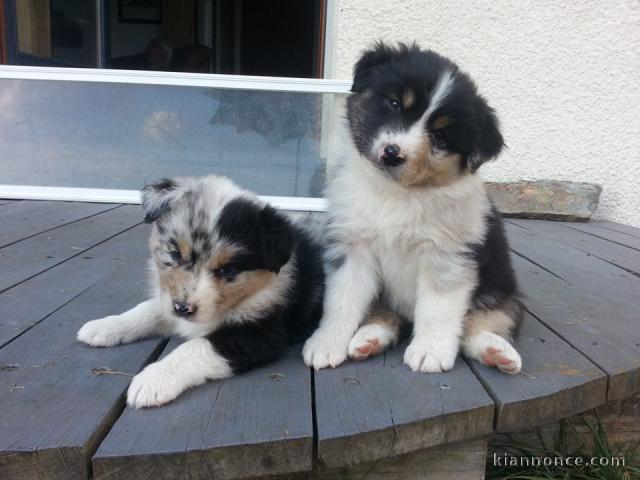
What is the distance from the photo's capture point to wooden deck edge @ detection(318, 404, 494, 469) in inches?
69.7

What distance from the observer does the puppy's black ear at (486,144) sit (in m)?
2.42

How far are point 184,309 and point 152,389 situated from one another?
1.07 feet

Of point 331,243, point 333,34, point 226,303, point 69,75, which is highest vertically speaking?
point 333,34

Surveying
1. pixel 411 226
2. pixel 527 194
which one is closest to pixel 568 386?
pixel 411 226

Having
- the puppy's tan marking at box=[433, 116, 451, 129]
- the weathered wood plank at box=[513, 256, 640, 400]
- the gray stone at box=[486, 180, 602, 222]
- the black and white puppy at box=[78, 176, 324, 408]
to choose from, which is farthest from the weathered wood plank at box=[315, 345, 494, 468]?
the gray stone at box=[486, 180, 602, 222]

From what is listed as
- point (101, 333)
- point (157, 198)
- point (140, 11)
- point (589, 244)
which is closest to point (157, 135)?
point (157, 198)

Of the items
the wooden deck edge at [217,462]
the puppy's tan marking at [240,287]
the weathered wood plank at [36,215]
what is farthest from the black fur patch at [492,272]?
the weathered wood plank at [36,215]

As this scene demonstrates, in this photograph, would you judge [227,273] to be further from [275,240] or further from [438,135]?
[438,135]

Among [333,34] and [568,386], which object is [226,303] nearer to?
[568,386]

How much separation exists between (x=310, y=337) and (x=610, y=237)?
3661mm

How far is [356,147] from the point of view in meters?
2.63

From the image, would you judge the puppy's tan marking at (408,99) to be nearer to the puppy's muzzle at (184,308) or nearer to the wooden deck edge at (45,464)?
the puppy's muzzle at (184,308)

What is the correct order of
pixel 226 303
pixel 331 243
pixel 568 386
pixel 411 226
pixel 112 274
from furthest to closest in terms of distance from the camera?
pixel 112 274
pixel 331 243
pixel 411 226
pixel 226 303
pixel 568 386

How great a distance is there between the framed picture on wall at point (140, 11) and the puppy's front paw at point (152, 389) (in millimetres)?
9931
